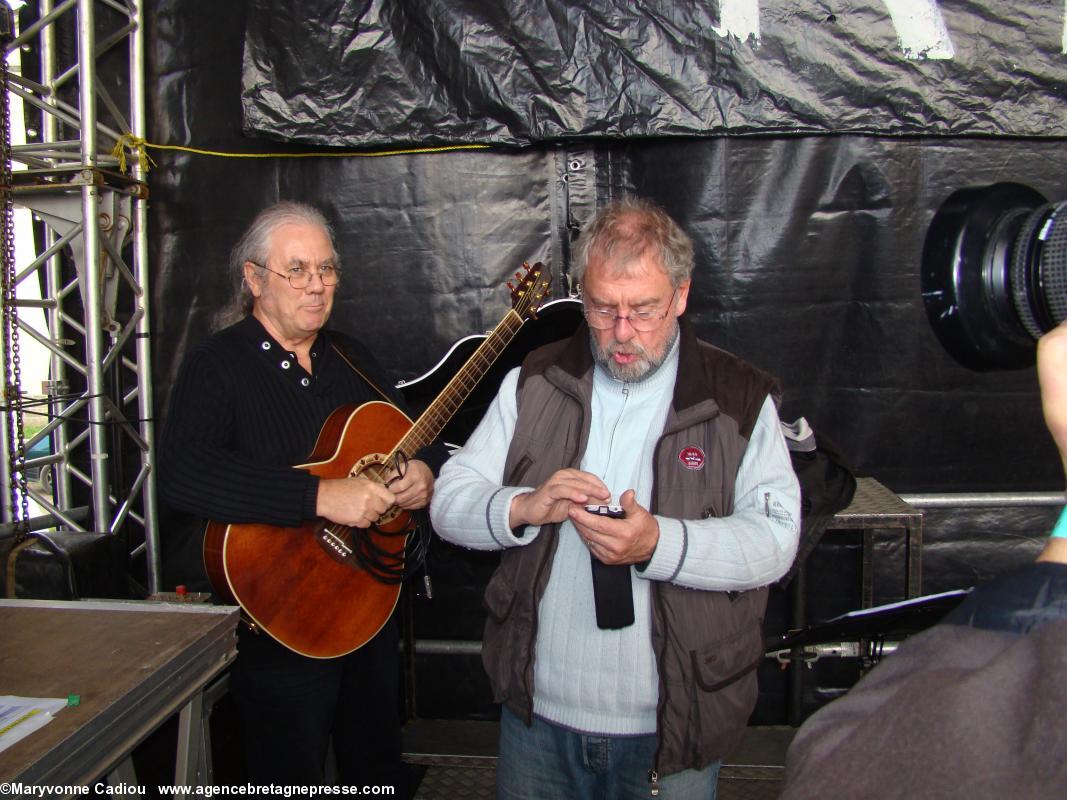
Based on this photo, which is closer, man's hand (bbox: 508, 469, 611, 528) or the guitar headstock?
man's hand (bbox: 508, 469, 611, 528)

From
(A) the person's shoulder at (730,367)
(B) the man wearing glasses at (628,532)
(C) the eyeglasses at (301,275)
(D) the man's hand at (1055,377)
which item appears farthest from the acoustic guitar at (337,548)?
(D) the man's hand at (1055,377)

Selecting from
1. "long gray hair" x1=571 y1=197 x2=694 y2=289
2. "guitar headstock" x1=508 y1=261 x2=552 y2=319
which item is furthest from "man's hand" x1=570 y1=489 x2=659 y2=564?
"guitar headstock" x1=508 y1=261 x2=552 y2=319

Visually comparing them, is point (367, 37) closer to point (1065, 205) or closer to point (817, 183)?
point (817, 183)

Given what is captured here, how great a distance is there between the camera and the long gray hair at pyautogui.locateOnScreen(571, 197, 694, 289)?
5.48 feet

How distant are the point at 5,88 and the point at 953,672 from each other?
311 cm

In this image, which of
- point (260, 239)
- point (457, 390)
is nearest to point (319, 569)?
point (457, 390)

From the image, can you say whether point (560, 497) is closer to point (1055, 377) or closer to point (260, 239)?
point (1055, 377)

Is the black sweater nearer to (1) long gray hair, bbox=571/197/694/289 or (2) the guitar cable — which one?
(2) the guitar cable

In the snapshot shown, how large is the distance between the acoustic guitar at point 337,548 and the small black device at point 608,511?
0.94 m

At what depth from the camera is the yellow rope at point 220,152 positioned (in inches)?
114

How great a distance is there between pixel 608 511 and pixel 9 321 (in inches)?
94.6

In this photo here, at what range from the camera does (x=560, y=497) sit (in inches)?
58.4

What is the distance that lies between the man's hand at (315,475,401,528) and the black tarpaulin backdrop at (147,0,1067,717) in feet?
3.18

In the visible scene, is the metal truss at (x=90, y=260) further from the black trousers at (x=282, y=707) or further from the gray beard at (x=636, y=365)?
the gray beard at (x=636, y=365)
